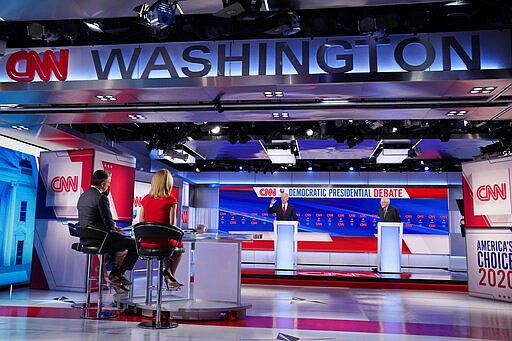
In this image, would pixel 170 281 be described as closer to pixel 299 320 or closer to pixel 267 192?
pixel 299 320

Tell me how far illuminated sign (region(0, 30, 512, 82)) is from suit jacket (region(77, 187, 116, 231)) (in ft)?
4.92

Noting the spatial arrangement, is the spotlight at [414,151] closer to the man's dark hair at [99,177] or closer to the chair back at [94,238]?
the man's dark hair at [99,177]

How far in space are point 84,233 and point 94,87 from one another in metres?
1.75

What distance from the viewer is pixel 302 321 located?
189 inches

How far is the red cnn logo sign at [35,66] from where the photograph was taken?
5.59 meters

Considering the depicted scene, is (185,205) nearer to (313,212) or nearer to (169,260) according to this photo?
(313,212)

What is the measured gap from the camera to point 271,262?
14.6m

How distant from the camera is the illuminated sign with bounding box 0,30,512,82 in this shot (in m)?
5.02

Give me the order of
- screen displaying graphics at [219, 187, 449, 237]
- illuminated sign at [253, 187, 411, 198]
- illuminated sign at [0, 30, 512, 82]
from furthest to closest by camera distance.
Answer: illuminated sign at [253, 187, 411, 198] < screen displaying graphics at [219, 187, 449, 237] < illuminated sign at [0, 30, 512, 82]

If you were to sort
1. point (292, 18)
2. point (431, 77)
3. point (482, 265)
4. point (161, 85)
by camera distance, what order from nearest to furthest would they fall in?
point (292, 18)
point (431, 77)
point (161, 85)
point (482, 265)

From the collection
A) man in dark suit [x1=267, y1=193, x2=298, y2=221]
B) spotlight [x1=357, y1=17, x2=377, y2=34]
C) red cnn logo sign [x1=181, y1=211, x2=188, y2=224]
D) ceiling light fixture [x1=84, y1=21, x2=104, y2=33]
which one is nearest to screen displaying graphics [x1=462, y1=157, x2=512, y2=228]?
spotlight [x1=357, y1=17, x2=377, y2=34]

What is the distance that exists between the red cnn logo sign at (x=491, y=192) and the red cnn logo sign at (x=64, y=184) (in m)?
6.27

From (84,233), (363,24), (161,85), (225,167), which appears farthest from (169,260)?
(225,167)

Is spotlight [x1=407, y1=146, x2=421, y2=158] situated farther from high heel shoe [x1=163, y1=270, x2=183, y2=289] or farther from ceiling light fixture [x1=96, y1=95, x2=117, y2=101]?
high heel shoe [x1=163, y1=270, x2=183, y2=289]
